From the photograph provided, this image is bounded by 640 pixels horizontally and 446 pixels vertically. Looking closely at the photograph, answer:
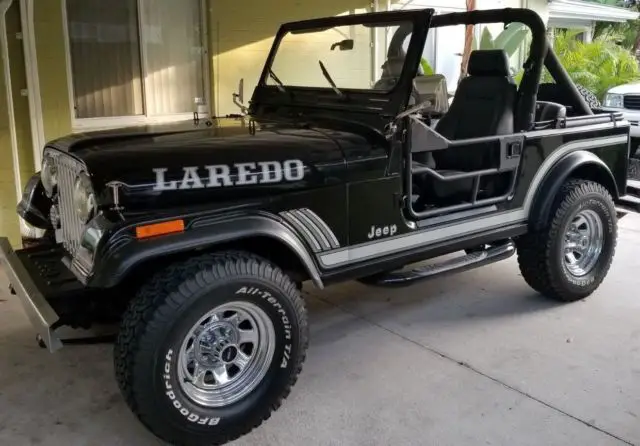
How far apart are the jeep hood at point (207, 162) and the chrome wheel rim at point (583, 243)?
191 cm

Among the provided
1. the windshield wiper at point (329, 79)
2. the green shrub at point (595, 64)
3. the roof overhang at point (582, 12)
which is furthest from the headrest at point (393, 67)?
the roof overhang at point (582, 12)

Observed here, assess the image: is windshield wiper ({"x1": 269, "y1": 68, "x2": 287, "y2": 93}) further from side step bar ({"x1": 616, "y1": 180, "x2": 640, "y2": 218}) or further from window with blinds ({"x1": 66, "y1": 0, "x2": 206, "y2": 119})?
side step bar ({"x1": 616, "y1": 180, "x2": 640, "y2": 218})

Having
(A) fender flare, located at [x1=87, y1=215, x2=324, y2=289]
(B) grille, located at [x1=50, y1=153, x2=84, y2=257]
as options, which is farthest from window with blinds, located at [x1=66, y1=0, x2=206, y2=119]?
(A) fender flare, located at [x1=87, y1=215, x2=324, y2=289]

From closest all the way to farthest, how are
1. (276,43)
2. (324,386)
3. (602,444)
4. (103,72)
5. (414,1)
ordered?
(602,444) → (324,386) → (276,43) → (103,72) → (414,1)

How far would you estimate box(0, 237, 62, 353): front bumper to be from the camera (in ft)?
8.27

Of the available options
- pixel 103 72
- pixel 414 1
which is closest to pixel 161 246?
pixel 103 72

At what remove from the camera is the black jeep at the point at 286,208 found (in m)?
2.52

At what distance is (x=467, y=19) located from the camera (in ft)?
12.8

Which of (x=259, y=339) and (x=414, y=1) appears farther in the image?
(x=414, y=1)

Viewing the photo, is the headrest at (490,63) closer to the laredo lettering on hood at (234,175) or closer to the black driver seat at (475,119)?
the black driver seat at (475,119)

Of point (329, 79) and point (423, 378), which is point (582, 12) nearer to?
point (329, 79)

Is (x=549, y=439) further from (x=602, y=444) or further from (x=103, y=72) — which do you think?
(x=103, y=72)

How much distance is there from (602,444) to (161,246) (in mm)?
2002

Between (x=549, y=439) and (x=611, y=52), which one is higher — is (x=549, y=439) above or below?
below
